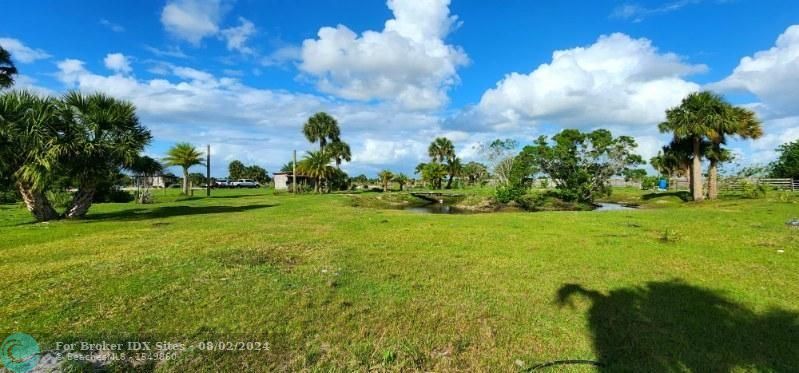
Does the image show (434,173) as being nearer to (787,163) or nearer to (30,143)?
(787,163)

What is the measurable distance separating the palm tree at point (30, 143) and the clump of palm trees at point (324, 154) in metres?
31.3

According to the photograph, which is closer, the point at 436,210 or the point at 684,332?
the point at 684,332

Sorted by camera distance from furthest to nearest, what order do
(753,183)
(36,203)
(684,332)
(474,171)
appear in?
1. (474,171)
2. (753,183)
3. (36,203)
4. (684,332)

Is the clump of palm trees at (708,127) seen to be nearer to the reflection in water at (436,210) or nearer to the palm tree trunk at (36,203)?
the reflection in water at (436,210)

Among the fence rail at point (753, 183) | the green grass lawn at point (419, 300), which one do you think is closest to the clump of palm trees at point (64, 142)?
the green grass lawn at point (419, 300)

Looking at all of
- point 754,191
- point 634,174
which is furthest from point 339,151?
point 754,191

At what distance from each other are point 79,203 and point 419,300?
14.8 metres

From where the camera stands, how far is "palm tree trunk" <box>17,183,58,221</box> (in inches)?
516

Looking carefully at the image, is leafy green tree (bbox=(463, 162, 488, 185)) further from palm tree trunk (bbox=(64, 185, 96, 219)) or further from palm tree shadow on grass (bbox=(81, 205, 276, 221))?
palm tree trunk (bbox=(64, 185, 96, 219))

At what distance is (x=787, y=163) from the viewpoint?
41.5m

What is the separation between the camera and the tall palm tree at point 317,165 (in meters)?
44.5

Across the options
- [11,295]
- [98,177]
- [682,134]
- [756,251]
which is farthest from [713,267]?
[682,134]

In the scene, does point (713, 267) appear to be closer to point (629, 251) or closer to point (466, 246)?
point (629, 251)

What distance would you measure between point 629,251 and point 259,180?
9331 centimetres
